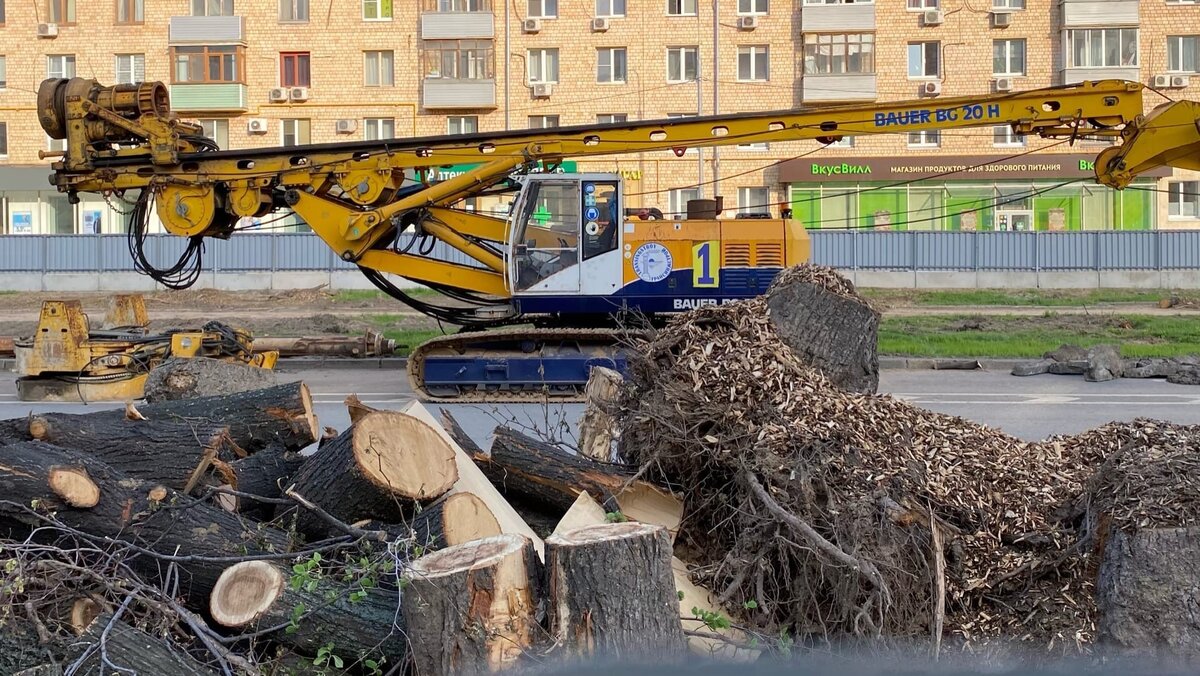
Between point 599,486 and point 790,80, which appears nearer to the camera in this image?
point 599,486

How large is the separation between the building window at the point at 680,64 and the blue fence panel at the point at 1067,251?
1800cm

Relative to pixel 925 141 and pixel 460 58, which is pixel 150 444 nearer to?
pixel 460 58

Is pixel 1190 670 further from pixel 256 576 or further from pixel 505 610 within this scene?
pixel 256 576

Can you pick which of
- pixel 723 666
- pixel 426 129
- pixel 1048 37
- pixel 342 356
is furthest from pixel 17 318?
pixel 1048 37

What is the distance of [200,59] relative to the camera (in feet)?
169

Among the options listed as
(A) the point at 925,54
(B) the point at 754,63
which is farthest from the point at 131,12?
(A) the point at 925,54

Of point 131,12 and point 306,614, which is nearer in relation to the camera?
point 306,614

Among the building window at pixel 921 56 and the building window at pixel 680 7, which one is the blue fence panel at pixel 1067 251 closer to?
the building window at pixel 921 56

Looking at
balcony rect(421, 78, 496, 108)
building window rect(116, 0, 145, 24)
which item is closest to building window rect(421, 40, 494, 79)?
balcony rect(421, 78, 496, 108)

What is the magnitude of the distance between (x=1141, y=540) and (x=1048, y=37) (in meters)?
49.3

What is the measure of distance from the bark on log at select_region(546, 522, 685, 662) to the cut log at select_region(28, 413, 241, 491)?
2.41 meters

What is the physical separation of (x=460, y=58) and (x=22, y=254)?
19.7 m

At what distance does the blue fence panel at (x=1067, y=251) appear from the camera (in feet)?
117

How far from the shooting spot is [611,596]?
5188 millimetres
